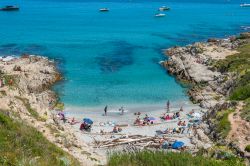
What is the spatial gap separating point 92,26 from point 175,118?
8360cm

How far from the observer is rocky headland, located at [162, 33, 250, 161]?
4019 centimetres

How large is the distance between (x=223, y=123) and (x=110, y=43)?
61624mm

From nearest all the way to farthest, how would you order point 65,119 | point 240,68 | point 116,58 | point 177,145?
point 177,145 < point 65,119 < point 240,68 < point 116,58

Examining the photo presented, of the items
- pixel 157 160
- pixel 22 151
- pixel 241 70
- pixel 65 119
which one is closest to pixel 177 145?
pixel 157 160

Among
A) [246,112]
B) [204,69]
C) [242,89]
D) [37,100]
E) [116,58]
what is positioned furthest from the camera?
[116,58]

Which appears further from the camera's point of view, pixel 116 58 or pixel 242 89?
pixel 116 58

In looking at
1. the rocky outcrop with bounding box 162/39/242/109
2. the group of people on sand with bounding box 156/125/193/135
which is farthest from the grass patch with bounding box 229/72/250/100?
the group of people on sand with bounding box 156/125/193/135

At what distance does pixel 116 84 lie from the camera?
216 feet

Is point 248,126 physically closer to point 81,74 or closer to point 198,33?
point 81,74

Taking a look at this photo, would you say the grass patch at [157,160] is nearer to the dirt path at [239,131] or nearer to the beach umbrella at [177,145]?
the dirt path at [239,131]

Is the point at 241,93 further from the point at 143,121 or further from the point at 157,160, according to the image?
the point at 157,160

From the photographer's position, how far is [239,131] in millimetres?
39500

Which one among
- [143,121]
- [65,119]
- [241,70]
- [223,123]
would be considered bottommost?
[143,121]

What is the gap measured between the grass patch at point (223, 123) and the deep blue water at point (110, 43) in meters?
14.5
